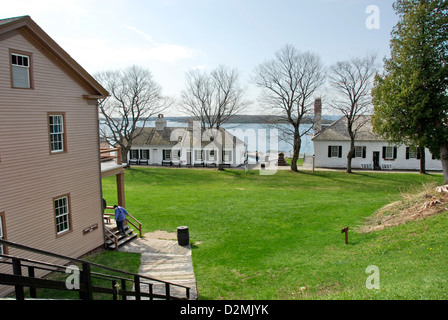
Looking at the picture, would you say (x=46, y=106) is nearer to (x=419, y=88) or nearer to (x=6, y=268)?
(x=6, y=268)

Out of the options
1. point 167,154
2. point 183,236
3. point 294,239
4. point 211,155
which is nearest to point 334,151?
point 211,155

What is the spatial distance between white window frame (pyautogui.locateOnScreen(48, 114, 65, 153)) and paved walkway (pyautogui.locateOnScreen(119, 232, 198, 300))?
5.47 meters

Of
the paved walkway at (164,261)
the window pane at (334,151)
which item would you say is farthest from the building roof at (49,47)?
the window pane at (334,151)

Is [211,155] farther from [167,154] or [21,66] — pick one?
[21,66]

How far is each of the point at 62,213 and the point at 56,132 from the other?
316 cm

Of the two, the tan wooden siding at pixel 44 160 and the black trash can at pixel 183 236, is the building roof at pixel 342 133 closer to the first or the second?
the black trash can at pixel 183 236

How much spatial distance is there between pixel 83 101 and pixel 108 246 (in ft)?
21.7

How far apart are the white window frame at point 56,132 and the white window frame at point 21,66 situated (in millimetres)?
1418

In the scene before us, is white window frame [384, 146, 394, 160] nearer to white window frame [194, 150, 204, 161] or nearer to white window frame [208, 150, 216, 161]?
white window frame [208, 150, 216, 161]

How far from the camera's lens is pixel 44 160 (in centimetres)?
1218

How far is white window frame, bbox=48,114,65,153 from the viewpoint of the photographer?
41.4ft

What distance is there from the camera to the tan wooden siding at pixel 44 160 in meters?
10.8

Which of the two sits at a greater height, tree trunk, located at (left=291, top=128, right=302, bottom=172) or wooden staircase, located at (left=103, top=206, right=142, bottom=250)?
tree trunk, located at (left=291, top=128, right=302, bottom=172)

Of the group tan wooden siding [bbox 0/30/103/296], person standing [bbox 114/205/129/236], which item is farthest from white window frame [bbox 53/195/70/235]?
person standing [bbox 114/205/129/236]
